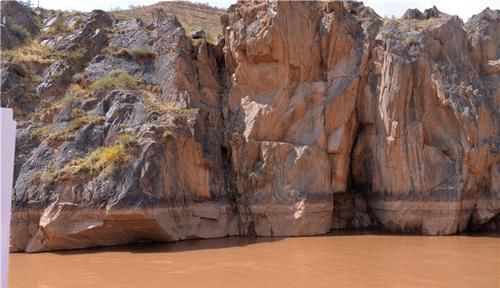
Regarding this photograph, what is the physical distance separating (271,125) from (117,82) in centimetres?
431

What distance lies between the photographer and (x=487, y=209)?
566 inches

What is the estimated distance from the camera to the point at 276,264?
1045cm

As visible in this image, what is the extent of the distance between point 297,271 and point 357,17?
9.11 metres

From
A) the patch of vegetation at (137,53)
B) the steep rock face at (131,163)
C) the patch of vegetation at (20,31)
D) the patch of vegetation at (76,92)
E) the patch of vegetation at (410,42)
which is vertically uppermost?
the patch of vegetation at (20,31)

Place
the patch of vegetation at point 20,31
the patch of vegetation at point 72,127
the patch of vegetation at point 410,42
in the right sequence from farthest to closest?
the patch of vegetation at point 20,31, the patch of vegetation at point 410,42, the patch of vegetation at point 72,127

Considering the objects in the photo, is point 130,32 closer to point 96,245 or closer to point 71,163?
point 71,163

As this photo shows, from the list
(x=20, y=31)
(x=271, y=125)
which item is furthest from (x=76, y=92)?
(x=271, y=125)

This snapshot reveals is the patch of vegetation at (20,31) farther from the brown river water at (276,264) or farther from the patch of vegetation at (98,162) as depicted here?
the brown river water at (276,264)

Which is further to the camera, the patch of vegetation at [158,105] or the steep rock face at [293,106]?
the steep rock face at [293,106]

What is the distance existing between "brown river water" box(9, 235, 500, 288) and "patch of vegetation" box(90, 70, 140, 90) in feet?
14.9

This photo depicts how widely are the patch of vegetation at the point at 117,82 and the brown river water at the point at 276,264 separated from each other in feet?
14.9

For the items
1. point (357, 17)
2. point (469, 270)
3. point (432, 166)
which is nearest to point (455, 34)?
point (357, 17)

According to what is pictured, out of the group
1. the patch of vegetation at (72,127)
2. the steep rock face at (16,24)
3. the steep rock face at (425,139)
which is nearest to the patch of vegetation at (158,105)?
the patch of vegetation at (72,127)

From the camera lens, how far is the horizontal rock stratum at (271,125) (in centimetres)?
1295
